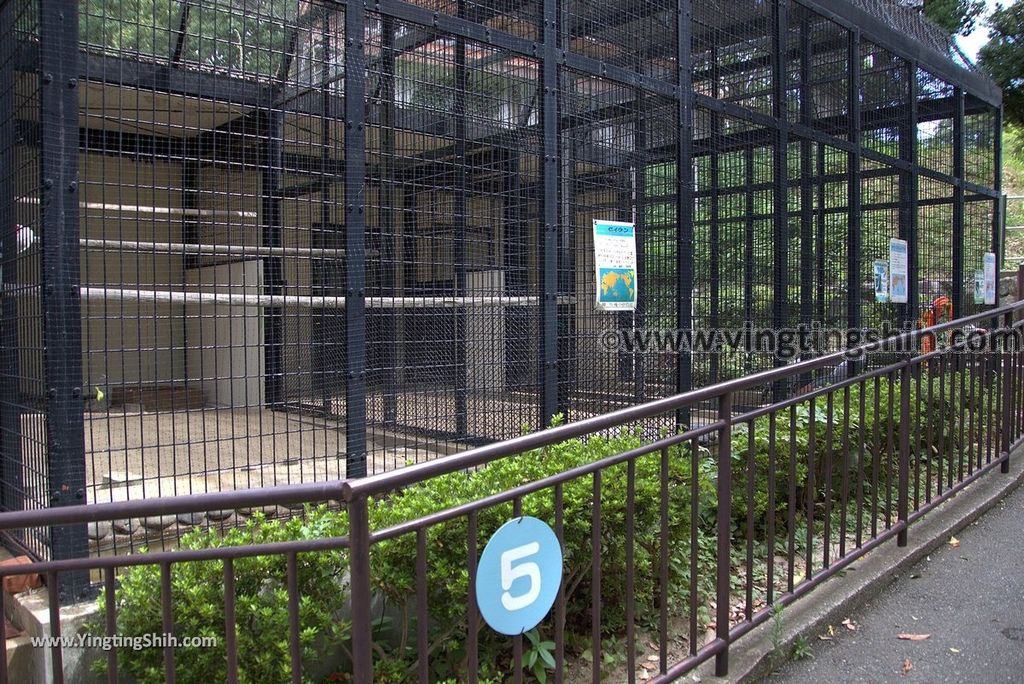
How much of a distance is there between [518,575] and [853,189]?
18.6ft

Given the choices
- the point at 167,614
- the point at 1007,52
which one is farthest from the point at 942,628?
the point at 1007,52

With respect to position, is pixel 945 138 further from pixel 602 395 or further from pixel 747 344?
pixel 602 395

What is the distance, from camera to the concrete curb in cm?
297

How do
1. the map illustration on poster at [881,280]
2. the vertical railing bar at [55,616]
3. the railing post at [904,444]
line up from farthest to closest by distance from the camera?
the map illustration on poster at [881,280] < the railing post at [904,444] < the vertical railing bar at [55,616]

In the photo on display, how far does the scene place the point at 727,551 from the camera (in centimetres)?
292

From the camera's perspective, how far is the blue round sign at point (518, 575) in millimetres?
2055

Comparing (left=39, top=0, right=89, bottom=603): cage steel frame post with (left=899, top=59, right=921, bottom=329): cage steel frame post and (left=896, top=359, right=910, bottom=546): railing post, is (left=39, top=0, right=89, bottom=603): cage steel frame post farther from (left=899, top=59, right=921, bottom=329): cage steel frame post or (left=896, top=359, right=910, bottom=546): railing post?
(left=899, top=59, right=921, bottom=329): cage steel frame post

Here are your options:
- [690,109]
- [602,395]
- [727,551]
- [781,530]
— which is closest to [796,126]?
[690,109]

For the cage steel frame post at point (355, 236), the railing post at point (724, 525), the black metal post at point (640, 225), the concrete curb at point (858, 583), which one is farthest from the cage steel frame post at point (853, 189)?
the cage steel frame post at point (355, 236)

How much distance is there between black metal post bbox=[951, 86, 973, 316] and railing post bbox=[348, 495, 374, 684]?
865 centimetres

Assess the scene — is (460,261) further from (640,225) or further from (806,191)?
(806,191)

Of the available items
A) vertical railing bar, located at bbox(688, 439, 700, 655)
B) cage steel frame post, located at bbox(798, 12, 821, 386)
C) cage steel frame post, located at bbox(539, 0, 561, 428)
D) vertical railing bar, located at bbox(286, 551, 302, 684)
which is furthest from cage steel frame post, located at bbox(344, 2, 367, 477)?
cage steel frame post, located at bbox(798, 12, 821, 386)

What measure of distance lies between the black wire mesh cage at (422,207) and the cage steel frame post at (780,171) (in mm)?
25

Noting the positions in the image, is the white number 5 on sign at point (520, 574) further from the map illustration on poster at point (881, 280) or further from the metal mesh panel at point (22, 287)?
the map illustration on poster at point (881, 280)
